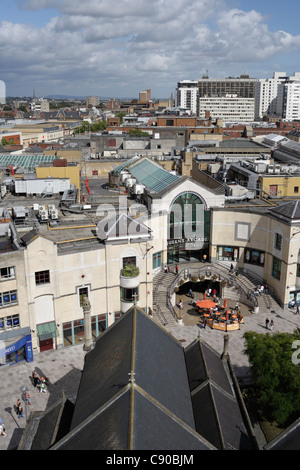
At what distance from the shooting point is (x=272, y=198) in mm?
67938

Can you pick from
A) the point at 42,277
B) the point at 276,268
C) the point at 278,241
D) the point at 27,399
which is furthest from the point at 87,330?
the point at 276,268

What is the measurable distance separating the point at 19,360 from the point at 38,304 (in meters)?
5.90

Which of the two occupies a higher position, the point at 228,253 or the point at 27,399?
the point at 228,253

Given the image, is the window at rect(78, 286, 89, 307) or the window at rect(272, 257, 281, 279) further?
the window at rect(272, 257, 281, 279)

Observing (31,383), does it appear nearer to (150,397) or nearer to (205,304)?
(205,304)

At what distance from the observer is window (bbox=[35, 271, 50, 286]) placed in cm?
4308

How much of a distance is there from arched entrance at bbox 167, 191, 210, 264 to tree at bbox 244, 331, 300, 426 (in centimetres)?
2761

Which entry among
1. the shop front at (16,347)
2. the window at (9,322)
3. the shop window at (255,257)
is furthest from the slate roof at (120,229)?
the shop window at (255,257)

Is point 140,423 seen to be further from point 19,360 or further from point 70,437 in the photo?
point 19,360

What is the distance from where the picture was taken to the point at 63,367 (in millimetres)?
43125

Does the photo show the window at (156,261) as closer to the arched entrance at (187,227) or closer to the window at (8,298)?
the arched entrance at (187,227)

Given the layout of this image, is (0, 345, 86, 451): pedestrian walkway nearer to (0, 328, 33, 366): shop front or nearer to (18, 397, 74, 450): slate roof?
(0, 328, 33, 366): shop front

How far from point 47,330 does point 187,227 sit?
2592 centimetres

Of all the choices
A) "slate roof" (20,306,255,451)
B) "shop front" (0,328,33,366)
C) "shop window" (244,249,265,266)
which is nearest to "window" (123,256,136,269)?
"shop front" (0,328,33,366)
